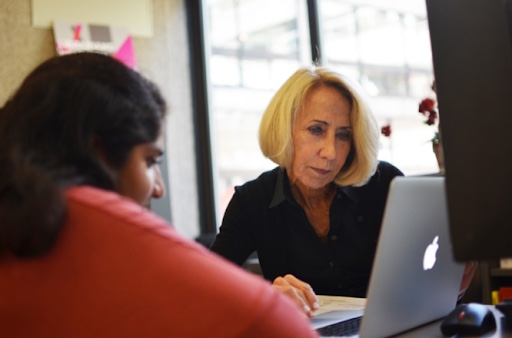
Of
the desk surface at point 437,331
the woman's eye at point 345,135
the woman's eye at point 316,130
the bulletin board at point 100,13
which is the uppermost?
the bulletin board at point 100,13

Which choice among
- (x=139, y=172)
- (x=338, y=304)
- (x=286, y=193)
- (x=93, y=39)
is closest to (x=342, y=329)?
(x=338, y=304)

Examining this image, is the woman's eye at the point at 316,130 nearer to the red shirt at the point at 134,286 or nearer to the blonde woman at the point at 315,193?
the blonde woman at the point at 315,193

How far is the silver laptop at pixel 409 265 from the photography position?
105 cm

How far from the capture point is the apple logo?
1202mm

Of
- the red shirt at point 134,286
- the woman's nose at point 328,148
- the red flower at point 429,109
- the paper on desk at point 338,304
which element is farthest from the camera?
the red flower at point 429,109

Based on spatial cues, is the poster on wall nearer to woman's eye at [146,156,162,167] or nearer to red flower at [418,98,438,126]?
red flower at [418,98,438,126]

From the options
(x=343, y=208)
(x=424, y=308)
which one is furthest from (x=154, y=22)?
(x=424, y=308)

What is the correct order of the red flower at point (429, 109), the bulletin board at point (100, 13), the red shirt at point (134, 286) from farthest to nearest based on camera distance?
1. the bulletin board at point (100, 13)
2. the red flower at point (429, 109)
3. the red shirt at point (134, 286)

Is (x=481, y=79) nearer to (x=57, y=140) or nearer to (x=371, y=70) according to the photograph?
(x=57, y=140)

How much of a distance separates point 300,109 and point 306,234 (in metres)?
0.38

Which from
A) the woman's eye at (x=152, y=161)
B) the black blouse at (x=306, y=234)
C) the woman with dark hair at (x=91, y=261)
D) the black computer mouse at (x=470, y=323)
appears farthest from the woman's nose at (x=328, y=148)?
the woman with dark hair at (x=91, y=261)

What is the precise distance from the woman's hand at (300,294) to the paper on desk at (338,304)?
0.05 metres

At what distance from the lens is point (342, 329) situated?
1.16 m

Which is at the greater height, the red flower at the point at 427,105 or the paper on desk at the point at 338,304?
the red flower at the point at 427,105
